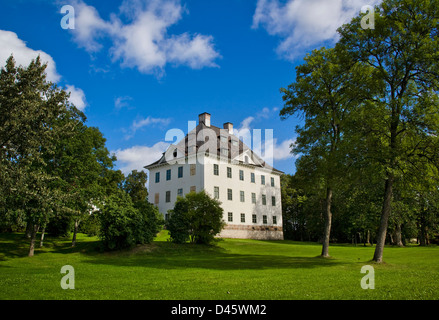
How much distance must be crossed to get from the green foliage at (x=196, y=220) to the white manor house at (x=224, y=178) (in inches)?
551

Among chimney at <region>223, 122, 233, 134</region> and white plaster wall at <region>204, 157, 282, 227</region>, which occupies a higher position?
chimney at <region>223, 122, 233, 134</region>

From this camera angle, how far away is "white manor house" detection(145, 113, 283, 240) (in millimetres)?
43188

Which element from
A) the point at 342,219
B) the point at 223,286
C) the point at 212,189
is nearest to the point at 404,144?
the point at 223,286

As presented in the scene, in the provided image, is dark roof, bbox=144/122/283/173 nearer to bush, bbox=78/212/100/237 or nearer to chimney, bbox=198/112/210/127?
chimney, bbox=198/112/210/127

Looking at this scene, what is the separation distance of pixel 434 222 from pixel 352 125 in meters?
35.3

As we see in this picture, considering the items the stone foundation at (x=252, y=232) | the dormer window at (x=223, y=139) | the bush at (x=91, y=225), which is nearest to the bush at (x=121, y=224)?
the bush at (x=91, y=225)

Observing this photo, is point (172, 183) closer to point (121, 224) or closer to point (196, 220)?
point (196, 220)

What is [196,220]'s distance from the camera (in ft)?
88.1

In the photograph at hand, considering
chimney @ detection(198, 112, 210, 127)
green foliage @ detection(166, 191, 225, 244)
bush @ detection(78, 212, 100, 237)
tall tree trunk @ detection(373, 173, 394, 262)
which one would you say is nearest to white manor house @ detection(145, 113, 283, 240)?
chimney @ detection(198, 112, 210, 127)

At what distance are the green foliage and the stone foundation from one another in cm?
1444

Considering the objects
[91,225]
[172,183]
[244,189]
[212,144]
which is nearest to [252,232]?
[244,189]

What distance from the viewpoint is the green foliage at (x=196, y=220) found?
26719 millimetres

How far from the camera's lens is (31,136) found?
1641cm
